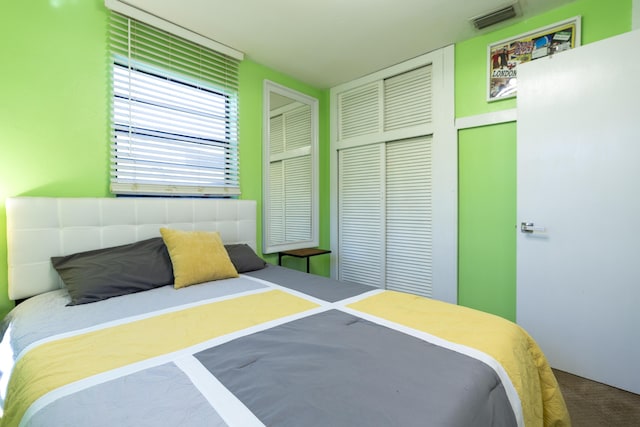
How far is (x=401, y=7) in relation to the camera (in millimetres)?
2174

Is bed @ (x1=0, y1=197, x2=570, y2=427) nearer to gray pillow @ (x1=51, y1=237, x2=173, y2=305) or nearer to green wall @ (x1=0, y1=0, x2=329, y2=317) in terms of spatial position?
gray pillow @ (x1=51, y1=237, x2=173, y2=305)

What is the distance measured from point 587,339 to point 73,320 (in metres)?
3.02

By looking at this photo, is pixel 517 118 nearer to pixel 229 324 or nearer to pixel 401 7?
pixel 401 7

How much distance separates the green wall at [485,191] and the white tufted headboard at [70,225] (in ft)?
7.85

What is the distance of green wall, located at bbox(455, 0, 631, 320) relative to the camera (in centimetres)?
240

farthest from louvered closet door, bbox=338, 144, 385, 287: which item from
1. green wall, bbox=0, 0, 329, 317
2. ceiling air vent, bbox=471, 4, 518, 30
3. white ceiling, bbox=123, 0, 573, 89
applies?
green wall, bbox=0, 0, 329, 317

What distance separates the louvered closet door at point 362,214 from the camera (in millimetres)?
3299

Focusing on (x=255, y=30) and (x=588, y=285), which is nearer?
(x=588, y=285)

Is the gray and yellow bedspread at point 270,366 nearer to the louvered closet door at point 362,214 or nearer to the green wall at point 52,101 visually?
the green wall at point 52,101

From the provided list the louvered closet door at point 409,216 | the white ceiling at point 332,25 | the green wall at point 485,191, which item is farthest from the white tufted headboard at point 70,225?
the green wall at point 485,191

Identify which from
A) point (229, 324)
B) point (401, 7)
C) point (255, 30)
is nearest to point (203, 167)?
point (255, 30)

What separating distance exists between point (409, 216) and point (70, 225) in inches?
111

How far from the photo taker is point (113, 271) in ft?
5.74

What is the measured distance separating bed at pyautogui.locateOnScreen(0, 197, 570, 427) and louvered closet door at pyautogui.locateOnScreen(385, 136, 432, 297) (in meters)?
1.34
